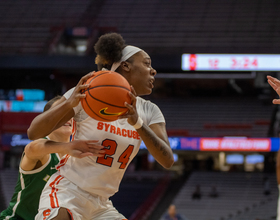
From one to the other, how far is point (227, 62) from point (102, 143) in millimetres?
10954

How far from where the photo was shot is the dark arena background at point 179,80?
540 inches

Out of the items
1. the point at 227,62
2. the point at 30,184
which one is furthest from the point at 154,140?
the point at 227,62

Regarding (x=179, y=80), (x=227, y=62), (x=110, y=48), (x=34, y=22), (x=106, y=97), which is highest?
(x=34, y=22)

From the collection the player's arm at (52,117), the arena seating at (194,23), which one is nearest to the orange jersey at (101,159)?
the player's arm at (52,117)

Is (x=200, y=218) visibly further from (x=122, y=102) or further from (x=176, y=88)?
(x=122, y=102)

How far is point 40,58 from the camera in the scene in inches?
575

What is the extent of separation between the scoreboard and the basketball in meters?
10.7

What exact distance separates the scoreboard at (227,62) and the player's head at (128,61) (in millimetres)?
10238

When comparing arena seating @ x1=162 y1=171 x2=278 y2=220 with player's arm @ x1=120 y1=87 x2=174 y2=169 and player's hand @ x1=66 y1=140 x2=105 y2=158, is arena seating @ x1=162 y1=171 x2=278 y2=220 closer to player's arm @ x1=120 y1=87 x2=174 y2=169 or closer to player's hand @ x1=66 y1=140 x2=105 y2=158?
player's arm @ x1=120 y1=87 x2=174 y2=169

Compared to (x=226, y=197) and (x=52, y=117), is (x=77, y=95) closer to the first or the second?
(x=52, y=117)

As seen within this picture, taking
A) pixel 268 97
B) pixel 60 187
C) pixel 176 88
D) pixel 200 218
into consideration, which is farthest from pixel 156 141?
pixel 176 88

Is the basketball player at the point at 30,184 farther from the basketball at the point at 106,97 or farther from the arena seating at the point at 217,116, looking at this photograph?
the arena seating at the point at 217,116

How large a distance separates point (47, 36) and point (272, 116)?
1051cm

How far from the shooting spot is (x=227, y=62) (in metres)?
12.5
